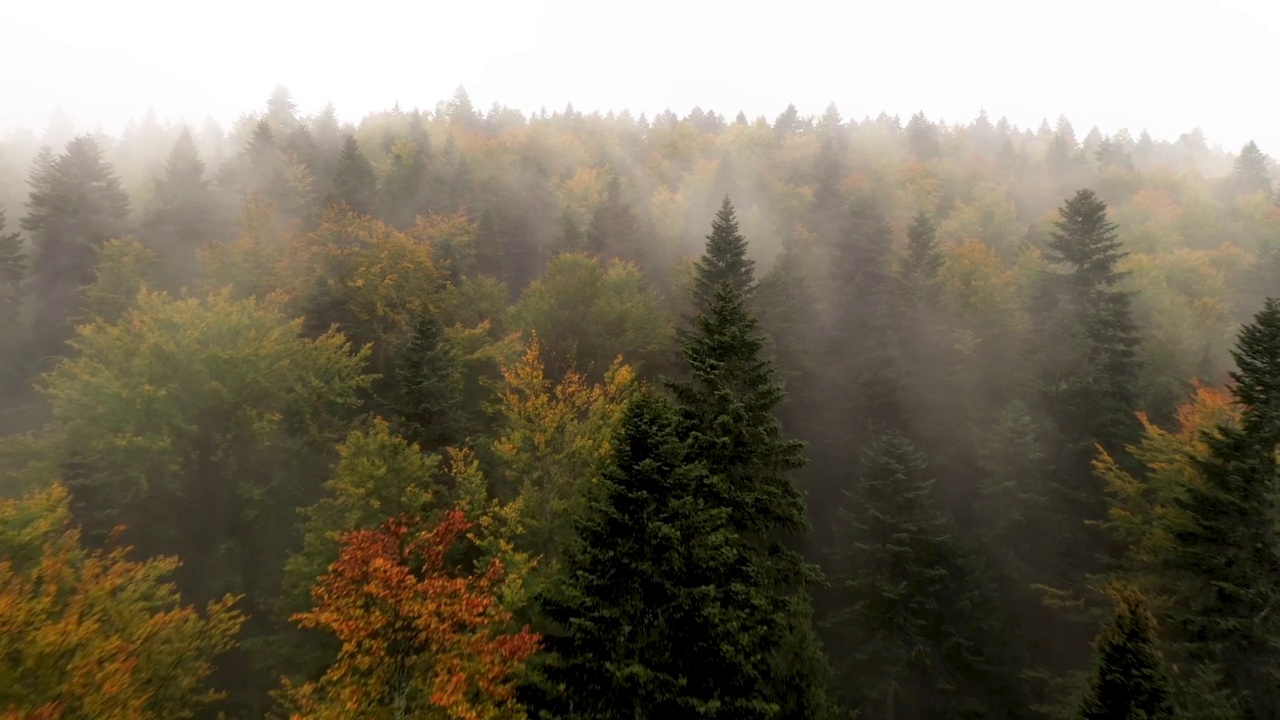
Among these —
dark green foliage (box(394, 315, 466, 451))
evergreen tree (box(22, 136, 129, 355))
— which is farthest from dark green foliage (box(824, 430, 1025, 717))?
evergreen tree (box(22, 136, 129, 355))

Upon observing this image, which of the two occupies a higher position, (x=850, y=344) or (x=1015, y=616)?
(x=850, y=344)

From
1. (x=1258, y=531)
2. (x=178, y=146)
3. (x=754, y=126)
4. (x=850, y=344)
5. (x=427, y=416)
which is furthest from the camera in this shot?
(x=754, y=126)

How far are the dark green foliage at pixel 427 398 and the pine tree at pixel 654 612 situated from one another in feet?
39.6

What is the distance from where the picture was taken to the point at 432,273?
35.3 metres

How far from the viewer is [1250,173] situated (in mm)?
68625

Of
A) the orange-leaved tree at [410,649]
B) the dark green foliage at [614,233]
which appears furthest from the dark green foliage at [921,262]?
the orange-leaved tree at [410,649]

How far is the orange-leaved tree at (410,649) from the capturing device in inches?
602

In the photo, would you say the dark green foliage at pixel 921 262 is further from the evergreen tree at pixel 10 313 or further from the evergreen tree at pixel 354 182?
the evergreen tree at pixel 10 313

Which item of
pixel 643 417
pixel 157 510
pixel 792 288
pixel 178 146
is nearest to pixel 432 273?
pixel 157 510

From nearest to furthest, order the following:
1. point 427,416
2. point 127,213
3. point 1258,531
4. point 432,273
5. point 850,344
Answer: point 1258,531, point 427,416, point 432,273, point 850,344, point 127,213

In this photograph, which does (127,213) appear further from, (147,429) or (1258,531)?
(1258,531)

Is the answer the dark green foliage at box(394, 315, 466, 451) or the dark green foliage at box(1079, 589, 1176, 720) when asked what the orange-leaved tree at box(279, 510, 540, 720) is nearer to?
the dark green foliage at box(394, 315, 466, 451)

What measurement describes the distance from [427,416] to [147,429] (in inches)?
477

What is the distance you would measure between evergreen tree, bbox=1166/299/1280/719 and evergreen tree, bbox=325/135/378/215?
50.9 m
